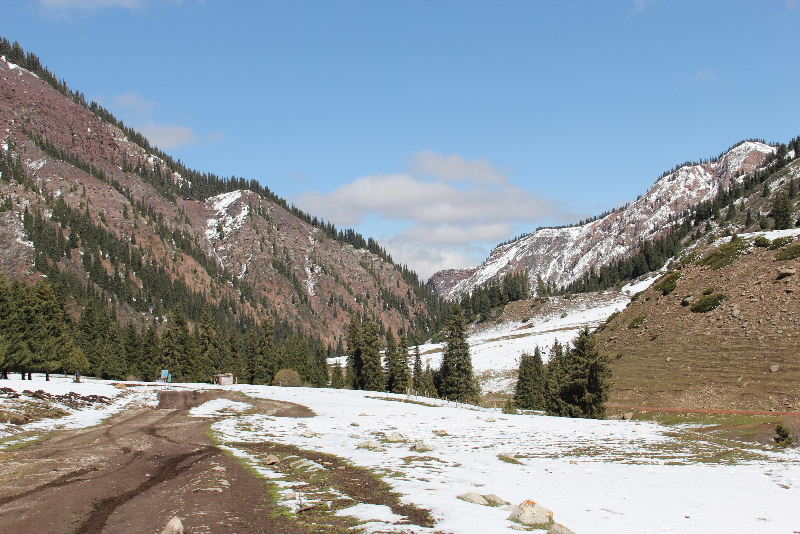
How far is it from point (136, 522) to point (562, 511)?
1106cm

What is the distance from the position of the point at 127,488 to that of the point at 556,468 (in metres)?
16.2

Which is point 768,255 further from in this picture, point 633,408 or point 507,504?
point 507,504

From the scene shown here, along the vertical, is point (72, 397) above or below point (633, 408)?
above

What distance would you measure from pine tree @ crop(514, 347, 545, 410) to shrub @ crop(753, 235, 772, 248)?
119 feet

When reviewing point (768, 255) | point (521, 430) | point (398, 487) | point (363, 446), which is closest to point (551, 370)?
point (768, 255)

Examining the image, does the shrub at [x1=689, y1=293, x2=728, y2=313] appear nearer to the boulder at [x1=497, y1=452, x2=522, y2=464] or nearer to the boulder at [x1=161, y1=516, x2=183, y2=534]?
the boulder at [x1=497, y1=452, x2=522, y2=464]

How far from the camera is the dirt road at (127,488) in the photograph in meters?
13.3

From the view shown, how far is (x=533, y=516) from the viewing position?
1362cm

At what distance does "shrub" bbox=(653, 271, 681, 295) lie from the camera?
83.4 m

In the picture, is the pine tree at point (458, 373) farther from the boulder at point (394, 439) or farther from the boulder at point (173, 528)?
the boulder at point (173, 528)

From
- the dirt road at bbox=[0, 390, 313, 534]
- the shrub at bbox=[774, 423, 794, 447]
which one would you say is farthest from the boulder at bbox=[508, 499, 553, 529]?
the shrub at bbox=[774, 423, 794, 447]

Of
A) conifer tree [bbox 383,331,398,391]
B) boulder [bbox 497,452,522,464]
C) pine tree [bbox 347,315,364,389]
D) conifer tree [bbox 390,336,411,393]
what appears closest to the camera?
boulder [bbox 497,452,522,464]

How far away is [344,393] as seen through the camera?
224ft

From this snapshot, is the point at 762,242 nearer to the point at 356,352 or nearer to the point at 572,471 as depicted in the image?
the point at 356,352
